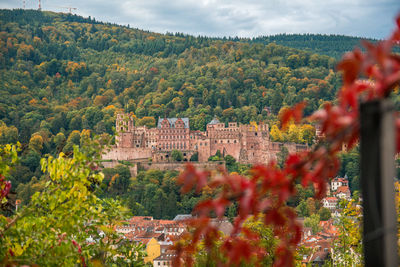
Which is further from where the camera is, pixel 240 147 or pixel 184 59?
pixel 184 59

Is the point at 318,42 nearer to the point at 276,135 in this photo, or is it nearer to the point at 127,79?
the point at 127,79

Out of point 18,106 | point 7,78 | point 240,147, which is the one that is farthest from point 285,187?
point 7,78

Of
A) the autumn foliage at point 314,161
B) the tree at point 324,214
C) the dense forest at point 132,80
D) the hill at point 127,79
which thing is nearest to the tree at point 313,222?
the tree at point 324,214

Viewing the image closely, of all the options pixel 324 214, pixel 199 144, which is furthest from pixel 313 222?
pixel 199 144

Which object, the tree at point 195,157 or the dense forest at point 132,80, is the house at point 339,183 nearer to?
the dense forest at point 132,80

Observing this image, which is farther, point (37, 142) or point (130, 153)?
point (37, 142)

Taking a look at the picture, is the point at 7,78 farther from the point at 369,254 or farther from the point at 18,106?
the point at 369,254

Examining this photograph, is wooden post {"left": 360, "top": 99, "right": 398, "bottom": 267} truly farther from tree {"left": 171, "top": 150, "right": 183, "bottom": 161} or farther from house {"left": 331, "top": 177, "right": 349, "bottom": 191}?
house {"left": 331, "top": 177, "right": 349, "bottom": 191}
